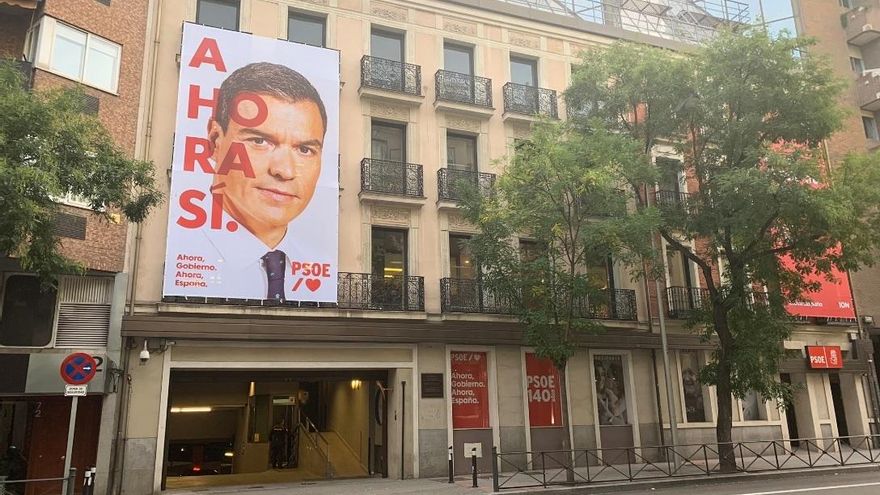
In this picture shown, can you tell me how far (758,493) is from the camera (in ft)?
43.4

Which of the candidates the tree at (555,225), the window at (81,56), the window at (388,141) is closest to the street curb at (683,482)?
the tree at (555,225)

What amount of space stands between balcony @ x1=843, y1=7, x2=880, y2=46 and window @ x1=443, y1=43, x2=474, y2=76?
769 inches

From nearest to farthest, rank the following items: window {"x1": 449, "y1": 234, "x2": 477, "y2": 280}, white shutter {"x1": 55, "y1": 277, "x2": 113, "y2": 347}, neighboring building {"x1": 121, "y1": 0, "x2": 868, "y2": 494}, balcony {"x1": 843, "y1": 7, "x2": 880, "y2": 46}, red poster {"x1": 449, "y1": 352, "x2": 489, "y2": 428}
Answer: white shutter {"x1": 55, "y1": 277, "x2": 113, "y2": 347}, neighboring building {"x1": 121, "y1": 0, "x2": 868, "y2": 494}, red poster {"x1": 449, "y1": 352, "x2": 489, "y2": 428}, window {"x1": 449, "y1": 234, "x2": 477, "y2": 280}, balcony {"x1": 843, "y1": 7, "x2": 880, "y2": 46}

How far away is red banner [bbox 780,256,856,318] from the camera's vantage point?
24.1m

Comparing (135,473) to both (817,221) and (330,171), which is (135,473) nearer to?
(330,171)

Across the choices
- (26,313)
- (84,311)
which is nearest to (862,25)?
(84,311)

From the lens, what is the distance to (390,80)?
20.1 meters

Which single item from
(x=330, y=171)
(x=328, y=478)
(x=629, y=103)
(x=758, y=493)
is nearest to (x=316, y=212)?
(x=330, y=171)

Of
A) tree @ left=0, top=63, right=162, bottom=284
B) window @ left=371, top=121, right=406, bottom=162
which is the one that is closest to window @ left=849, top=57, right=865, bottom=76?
window @ left=371, top=121, right=406, bottom=162

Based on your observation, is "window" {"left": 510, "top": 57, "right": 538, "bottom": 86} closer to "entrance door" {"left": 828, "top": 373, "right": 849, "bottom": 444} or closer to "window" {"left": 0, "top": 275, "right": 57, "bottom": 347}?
"window" {"left": 0, "top": 275, "right": 57, "bottom": 347}

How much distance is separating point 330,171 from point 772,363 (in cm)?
1308

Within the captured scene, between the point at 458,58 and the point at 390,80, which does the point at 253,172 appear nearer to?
the point at 390,80

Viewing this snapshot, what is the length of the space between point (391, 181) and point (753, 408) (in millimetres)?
15204

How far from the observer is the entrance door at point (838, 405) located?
24.9 m
